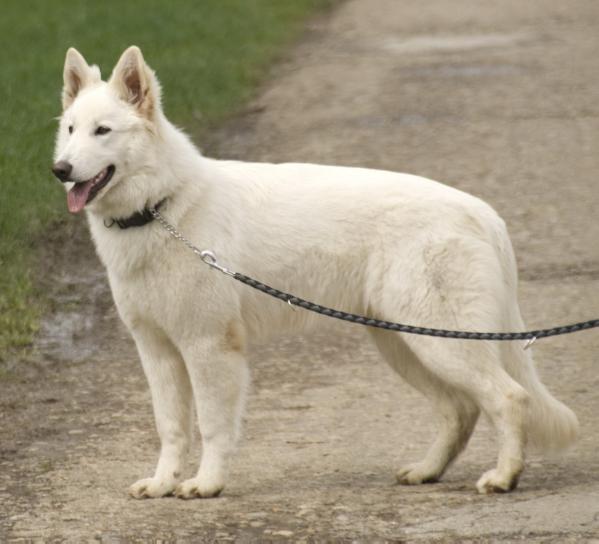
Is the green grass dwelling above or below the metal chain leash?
below

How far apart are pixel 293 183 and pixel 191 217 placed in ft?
1.70

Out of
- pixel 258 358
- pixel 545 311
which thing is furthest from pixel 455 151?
pixel 258 358

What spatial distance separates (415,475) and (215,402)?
3.13 feet

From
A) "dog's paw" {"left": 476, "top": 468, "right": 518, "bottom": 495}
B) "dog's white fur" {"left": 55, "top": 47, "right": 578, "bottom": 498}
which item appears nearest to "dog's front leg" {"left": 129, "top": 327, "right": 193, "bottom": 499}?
"dog's white fur" {"left": 55, "top": 47, "right": 578, "bottom": 498}

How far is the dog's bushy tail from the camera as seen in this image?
6.26 m

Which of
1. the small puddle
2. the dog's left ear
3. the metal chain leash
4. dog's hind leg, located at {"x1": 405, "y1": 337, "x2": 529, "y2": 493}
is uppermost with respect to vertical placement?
the dog's left ear

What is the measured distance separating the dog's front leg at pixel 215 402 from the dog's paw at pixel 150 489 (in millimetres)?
63

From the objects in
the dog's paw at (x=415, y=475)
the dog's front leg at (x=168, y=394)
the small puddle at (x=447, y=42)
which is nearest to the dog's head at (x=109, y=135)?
the dog's front leg at (x=168, y=394)

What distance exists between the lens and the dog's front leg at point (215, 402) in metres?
6.24

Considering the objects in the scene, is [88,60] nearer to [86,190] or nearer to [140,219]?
[140,219]

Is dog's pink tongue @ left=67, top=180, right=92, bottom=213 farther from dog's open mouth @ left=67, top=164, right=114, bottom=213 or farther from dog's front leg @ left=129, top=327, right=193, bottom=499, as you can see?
dog's front leg @ left=129, top=327, right=193, bottom=499

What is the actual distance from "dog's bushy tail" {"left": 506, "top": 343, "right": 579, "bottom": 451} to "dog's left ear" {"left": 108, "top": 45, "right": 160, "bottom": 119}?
1924mm

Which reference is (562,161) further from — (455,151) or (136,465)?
(136,465)

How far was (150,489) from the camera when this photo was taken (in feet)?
20.5
